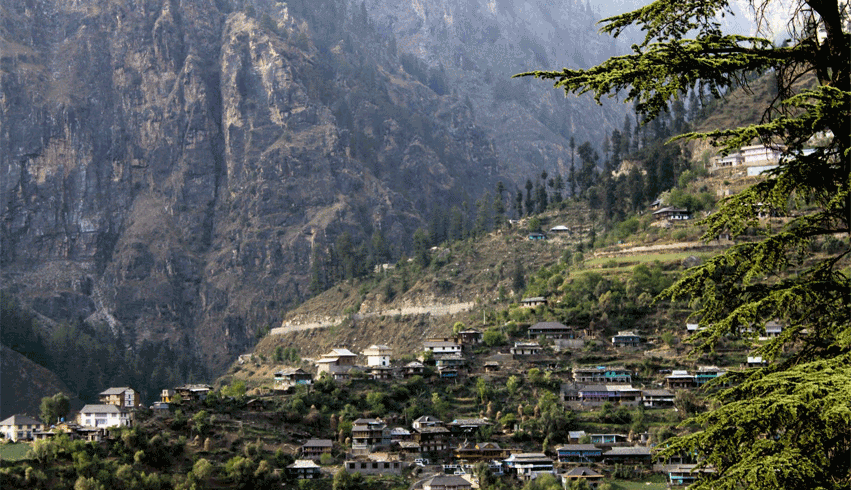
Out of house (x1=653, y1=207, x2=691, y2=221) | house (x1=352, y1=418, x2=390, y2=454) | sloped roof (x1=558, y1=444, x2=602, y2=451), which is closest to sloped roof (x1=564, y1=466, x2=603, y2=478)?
sloped roof (x1=558, y1=444, x2=602, y2=451)

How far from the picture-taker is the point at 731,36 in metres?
14.3

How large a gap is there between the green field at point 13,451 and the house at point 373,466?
77.7 ft

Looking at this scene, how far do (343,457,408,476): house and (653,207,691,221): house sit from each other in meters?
55.1

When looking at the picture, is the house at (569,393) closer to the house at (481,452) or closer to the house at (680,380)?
the house at (680,380)

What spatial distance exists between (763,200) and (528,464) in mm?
72081

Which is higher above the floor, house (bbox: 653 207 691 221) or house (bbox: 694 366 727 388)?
house (bbox: 653 207 691 221)

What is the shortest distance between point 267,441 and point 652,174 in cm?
7061

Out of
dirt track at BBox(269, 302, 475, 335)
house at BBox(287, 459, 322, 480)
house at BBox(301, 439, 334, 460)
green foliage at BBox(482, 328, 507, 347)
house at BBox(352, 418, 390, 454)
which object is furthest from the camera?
dirt track at BBox(269, 302, 475, 335)

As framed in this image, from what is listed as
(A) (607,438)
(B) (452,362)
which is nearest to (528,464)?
(A) (607,438)

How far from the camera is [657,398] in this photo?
311 feet

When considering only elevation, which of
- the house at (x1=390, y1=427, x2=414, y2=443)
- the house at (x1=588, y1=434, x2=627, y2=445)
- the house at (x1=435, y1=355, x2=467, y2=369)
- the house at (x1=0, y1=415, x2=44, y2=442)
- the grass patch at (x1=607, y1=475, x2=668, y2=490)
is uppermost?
the house at (x1=435, y1=355, x2=467, y2=369)

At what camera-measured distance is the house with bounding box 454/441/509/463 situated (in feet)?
288

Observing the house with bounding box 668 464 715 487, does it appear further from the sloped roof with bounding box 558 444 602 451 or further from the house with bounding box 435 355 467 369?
the house with bounding box 435 355 467 369

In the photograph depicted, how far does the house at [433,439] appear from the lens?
3553 inches
